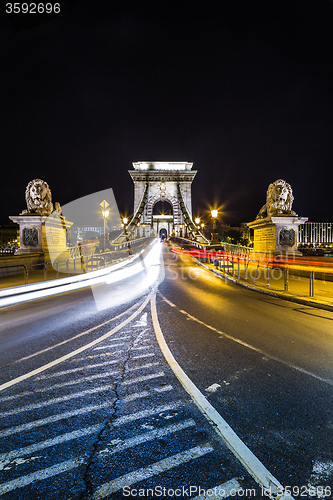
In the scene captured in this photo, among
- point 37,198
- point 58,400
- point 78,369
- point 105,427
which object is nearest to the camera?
point 105,427

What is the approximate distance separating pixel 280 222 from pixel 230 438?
16450 millimetres

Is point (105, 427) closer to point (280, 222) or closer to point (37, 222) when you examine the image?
point (280, 222)

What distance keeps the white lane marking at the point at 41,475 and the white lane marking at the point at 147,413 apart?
0.53 metres

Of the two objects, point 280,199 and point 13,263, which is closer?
point 13,263

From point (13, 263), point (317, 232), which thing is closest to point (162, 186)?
point (317, 232)

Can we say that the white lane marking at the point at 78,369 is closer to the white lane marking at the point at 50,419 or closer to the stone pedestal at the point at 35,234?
the white lane marking at the point at 50,419

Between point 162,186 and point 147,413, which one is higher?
point 162,186

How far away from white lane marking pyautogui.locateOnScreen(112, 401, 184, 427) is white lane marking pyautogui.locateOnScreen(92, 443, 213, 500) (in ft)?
2.00

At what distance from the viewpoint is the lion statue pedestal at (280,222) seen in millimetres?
17062

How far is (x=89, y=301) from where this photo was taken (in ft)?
29.3

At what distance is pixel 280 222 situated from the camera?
56.0 ft

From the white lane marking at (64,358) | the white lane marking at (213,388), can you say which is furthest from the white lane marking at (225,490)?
the white lane marking at (64,358)

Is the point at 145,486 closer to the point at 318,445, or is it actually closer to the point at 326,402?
the point at 318,445

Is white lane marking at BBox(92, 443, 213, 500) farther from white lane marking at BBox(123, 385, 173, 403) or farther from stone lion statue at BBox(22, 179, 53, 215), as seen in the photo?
stone lion statue at BBox(22, 179, 53, 215)
